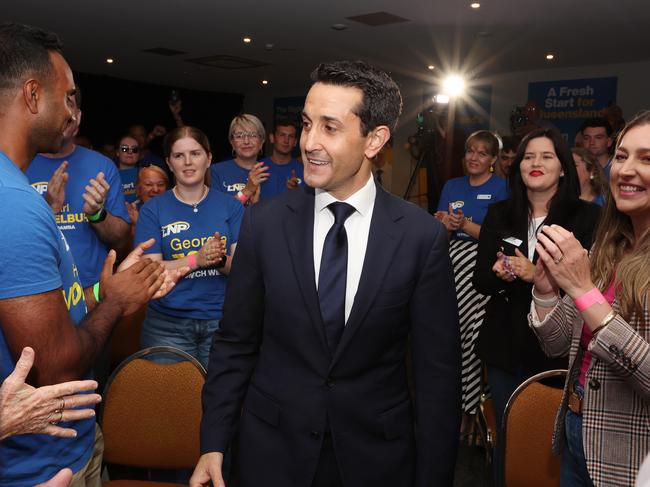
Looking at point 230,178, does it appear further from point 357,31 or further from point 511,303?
point 357,31

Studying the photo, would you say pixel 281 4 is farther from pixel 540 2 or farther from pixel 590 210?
pixel 590 210

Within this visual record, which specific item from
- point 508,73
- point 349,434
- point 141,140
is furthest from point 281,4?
point 349,434

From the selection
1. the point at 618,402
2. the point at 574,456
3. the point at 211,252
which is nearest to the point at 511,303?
the point at 574,456

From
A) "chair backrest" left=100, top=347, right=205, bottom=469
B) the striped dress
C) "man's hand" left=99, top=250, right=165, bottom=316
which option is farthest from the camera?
the striped dress

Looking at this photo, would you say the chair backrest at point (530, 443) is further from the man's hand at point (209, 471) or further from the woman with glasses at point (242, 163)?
the woman with glasses at point (242, 163)

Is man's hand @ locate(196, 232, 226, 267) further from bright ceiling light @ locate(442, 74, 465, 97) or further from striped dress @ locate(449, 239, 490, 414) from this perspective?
bright ceiling light @ locate(442, 74, 465, 97)

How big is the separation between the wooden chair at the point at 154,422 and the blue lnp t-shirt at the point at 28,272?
56 cm

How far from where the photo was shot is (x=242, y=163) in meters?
4.28

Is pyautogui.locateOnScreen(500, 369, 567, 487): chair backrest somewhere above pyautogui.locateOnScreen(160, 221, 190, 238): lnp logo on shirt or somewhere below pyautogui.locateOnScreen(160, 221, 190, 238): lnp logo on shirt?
below

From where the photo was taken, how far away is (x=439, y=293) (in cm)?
153

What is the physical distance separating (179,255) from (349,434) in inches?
62.1

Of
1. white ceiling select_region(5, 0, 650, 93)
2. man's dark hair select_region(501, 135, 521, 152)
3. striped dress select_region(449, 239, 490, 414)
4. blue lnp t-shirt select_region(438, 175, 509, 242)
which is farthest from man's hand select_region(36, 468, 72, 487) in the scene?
white ceiling select_region(5, 0, 650, 93)

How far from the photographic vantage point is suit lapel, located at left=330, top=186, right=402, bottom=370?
1443mm

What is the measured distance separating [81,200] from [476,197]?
2704mm
